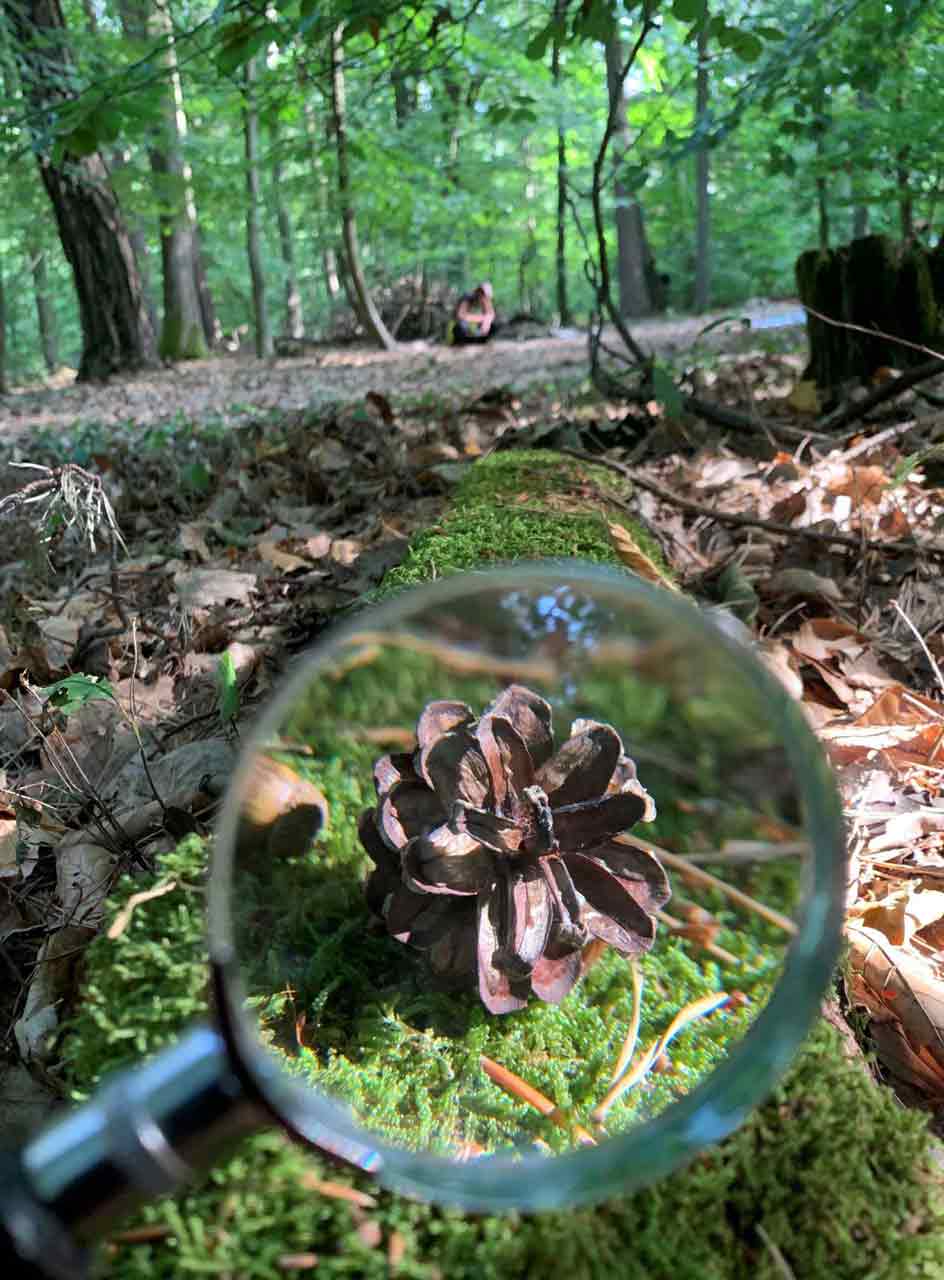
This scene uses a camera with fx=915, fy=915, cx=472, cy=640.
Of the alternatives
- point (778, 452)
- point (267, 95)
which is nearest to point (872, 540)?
point (778, 452)

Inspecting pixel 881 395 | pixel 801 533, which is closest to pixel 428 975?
pixel 801 533

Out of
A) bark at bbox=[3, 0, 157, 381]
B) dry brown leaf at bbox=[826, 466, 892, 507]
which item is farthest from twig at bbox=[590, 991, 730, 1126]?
bark at bbox=[3, 0, 157, 381]

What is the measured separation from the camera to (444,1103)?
3.30 ft

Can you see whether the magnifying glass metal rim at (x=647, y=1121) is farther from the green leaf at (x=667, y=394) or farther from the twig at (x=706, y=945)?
the green leaf at (x=667, y=394)

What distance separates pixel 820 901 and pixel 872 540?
225cm

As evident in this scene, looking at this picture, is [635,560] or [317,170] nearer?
[635,560]

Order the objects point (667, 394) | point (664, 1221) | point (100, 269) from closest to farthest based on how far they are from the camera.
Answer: point (664, 1221)
point (667, 394)
point (100, 269)

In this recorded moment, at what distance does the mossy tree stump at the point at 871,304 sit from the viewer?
4621 millimetres

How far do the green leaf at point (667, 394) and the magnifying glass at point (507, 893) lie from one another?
339 cm

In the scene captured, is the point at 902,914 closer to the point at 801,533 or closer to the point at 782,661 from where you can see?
the point at 782,661

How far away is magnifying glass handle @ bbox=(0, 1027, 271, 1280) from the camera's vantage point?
0.73 m

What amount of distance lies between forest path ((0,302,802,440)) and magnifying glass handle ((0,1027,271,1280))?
559cm

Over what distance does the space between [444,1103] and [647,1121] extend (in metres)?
0.24

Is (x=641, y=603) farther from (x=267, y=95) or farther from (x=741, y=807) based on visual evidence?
(x=267, y=95)
